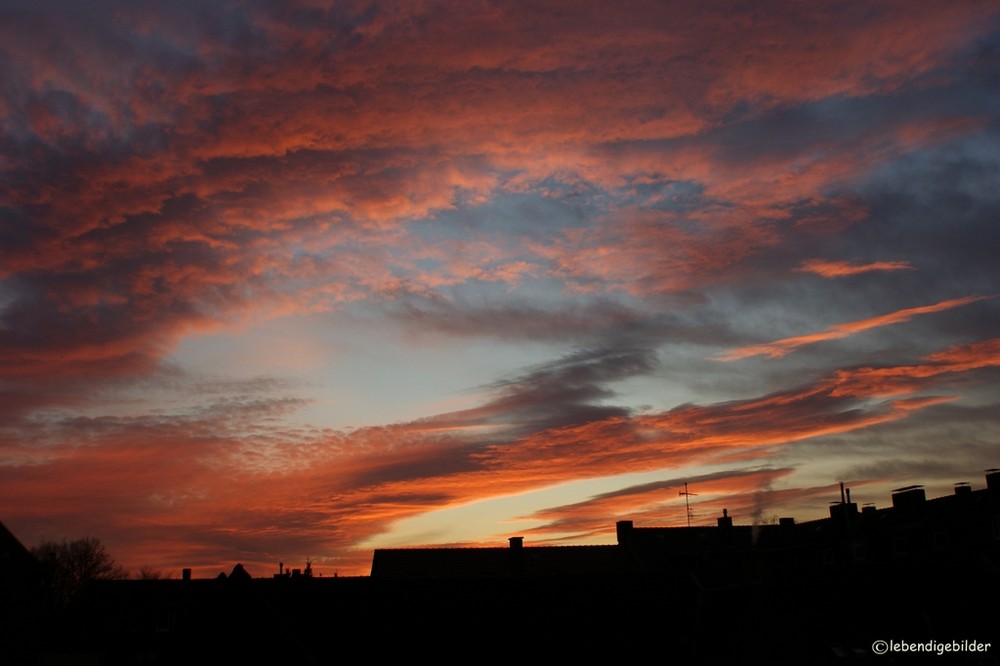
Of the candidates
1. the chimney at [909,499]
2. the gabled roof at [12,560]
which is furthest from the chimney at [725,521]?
the gabled roof at [12,560]

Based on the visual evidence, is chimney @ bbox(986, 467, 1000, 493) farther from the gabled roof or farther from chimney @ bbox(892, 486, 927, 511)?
the gabled roof

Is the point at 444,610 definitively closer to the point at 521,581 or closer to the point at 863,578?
the point at 521,581

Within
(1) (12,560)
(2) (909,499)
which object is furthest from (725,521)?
(1) (12,560)

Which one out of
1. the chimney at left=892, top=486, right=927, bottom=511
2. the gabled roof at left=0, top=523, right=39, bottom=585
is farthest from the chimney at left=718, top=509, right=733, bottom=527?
the gabled roof at left=0, top=523, right=39, bottom=585

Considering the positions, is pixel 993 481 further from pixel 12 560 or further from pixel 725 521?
pixel 12 560

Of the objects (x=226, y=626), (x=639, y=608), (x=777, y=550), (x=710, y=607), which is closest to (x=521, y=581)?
(x=639, y=608)

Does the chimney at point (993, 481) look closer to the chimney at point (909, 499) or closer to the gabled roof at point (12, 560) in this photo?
the chimney at point (909, 499)

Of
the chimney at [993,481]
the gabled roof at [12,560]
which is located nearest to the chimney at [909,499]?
the chimney at [993,481]

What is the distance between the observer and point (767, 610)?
45781 millimetres

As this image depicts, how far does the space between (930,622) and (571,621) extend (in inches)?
757

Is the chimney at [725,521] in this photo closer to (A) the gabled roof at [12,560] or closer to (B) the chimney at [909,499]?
(B) the chimney at [909,499]

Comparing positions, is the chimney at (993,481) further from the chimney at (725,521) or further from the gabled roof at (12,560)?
the gabled roof at (12,560)

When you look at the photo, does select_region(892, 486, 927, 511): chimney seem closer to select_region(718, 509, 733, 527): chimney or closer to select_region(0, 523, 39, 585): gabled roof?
select_region(718, 509, 733, 527): chimney

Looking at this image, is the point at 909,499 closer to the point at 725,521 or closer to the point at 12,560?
the point at 725,521
